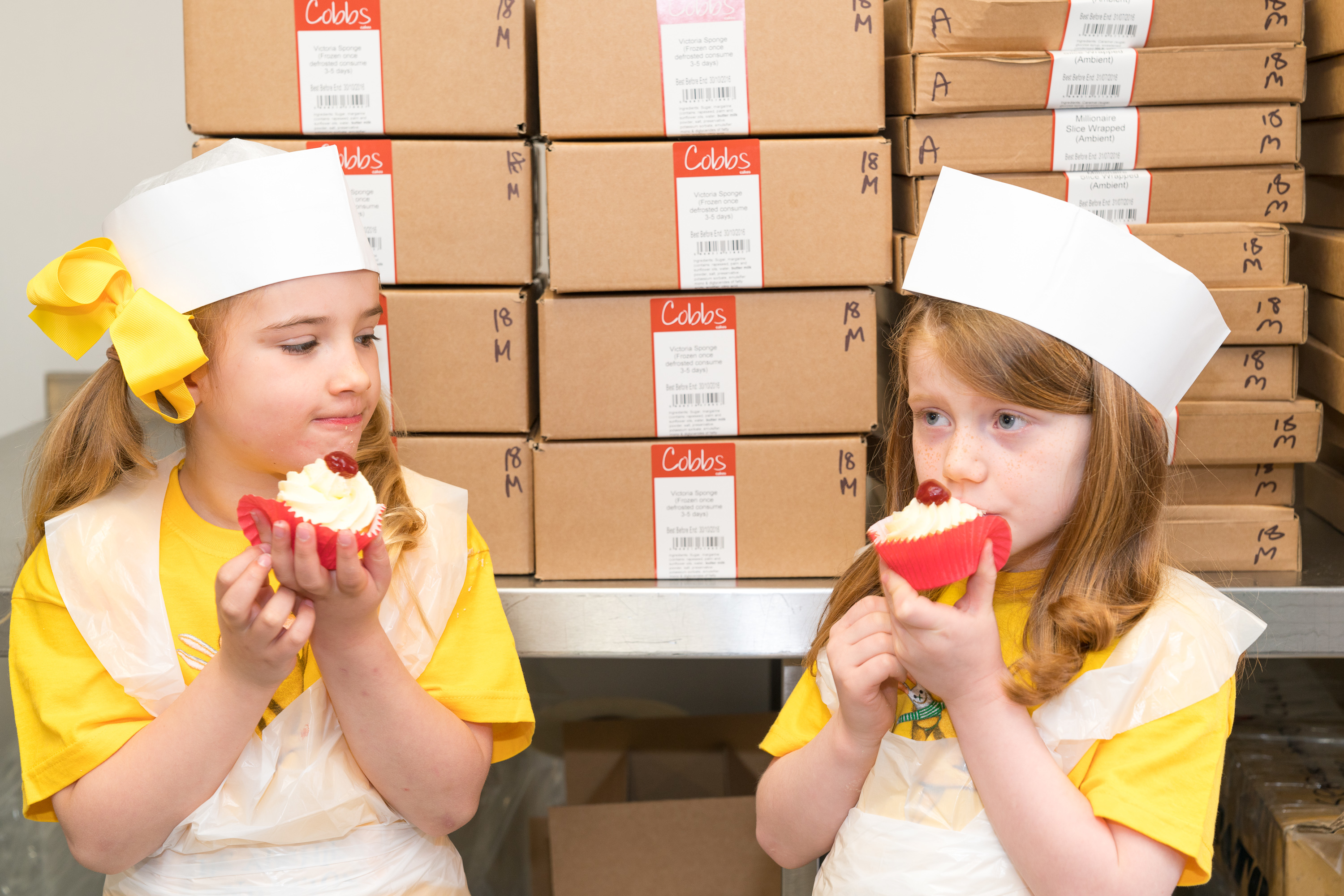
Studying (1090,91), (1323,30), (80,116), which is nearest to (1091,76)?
(1090,91)

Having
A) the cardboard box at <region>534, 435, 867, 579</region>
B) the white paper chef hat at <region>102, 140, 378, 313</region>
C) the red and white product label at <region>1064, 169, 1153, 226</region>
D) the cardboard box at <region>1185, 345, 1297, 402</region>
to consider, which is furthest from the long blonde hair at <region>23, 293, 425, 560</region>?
the cardboard box at <region>1185, 345, 1297, 402</region>

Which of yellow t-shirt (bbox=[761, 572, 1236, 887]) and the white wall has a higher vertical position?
the white wall

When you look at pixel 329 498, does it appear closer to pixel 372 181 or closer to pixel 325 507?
pixel 325 507

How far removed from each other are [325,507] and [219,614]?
0.14 meters

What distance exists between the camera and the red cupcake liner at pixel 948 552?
82cm

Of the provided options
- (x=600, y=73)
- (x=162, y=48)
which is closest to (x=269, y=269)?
(x=600, y=73)

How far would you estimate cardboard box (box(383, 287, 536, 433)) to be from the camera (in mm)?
1254

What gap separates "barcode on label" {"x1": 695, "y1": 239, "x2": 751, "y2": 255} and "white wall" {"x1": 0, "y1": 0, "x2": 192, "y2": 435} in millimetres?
1419

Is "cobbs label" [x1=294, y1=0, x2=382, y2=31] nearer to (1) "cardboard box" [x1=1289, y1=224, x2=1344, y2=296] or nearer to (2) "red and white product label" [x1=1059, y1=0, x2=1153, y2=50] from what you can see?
(2) "red and white product label" [x1=1059, y1=0, x2=1153, y2=50]

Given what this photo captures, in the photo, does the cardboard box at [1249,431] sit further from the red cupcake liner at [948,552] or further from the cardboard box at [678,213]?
the red cupcake liner at [948,552]

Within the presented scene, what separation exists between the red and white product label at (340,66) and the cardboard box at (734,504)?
1.48 ft

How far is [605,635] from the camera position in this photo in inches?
49.7

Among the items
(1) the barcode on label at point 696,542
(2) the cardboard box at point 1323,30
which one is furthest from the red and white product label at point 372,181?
(2) the cardboard box at point 1323,30

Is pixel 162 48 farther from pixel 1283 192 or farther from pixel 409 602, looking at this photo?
pixel 1283 192
